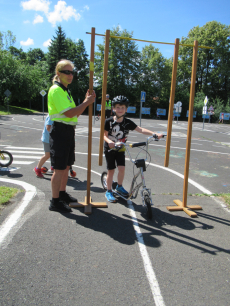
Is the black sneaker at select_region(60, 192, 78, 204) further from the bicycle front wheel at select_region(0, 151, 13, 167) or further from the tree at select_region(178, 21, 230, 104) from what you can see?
the tree at select_region(178, 21, 230, 104)

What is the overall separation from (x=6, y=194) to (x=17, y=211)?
2.33 feet

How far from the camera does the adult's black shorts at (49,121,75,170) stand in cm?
360

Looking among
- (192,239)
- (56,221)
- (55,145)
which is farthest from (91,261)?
(55,145)

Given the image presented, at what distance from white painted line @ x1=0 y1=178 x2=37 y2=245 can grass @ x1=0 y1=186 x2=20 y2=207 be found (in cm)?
22

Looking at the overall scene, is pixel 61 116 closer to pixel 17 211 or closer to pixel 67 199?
pixel 67 199

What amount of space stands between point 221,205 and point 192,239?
1524mm

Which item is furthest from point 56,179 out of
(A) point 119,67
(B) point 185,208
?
(A) point 119,67

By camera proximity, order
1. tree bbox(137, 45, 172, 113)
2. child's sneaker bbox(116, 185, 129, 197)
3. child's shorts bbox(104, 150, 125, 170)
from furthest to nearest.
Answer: tree bbox(137, 45, 172, 113)
child's sneaker bbox(116, 185, 129, 197)
child's shorts bbox(104, 150, 125, 170)

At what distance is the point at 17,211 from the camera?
3.87 m

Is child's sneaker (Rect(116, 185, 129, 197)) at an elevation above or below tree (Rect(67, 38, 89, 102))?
below

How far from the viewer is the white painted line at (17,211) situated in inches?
129

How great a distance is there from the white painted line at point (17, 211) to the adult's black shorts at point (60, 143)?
0.95 metres

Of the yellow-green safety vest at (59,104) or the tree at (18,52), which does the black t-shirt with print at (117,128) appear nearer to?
the yellow-green safety vest at (59,104)

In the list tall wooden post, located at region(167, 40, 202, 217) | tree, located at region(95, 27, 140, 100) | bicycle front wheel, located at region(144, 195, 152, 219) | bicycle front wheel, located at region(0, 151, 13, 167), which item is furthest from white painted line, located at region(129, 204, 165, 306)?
tree, located at region(95, 27, 140, 100)
